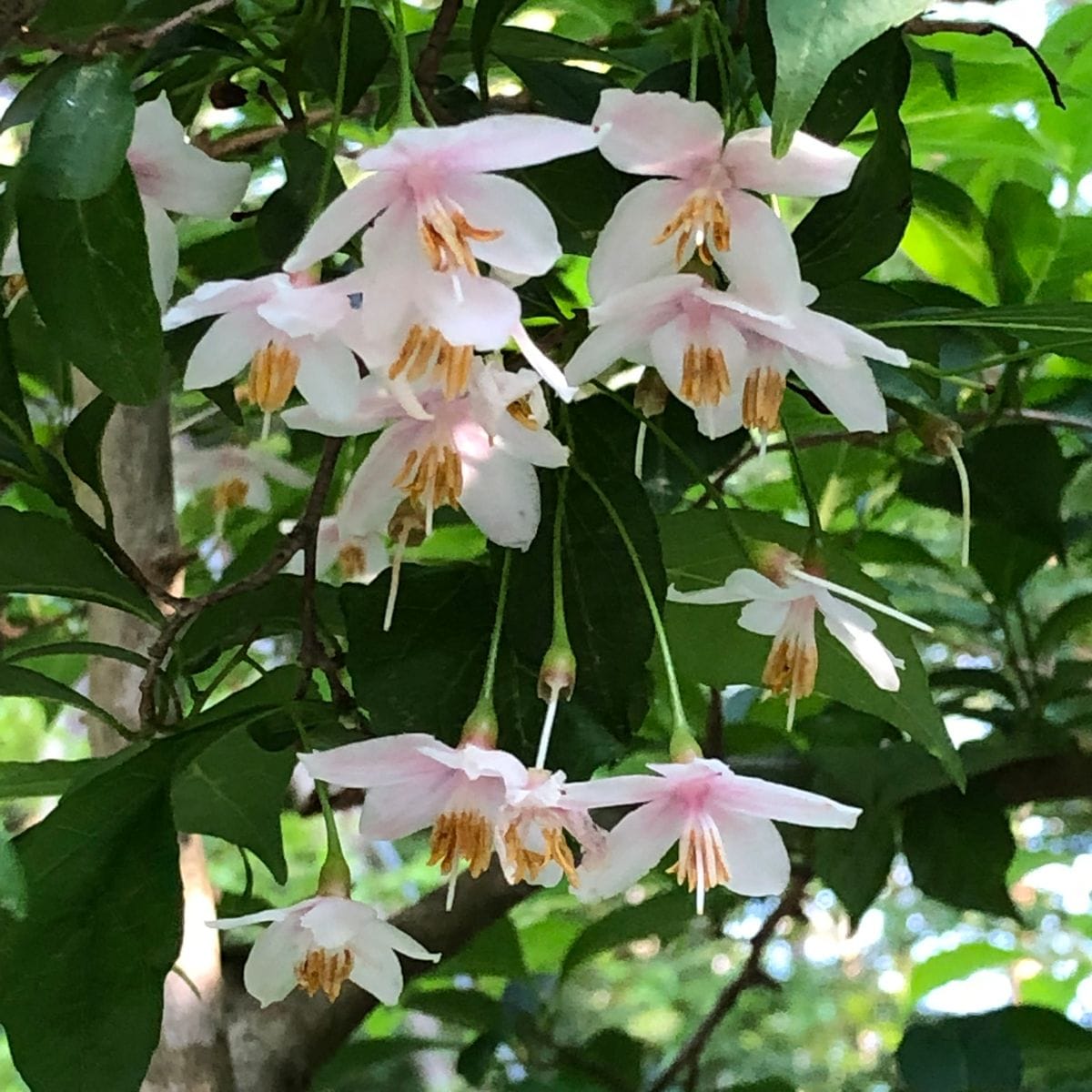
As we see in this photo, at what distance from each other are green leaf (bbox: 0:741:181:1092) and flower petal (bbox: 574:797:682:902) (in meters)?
0.15

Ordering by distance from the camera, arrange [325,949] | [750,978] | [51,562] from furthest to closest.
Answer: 1. [750,978]
2. [51,562]
3. [325,949]

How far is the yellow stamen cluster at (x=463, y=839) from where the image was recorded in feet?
1.36

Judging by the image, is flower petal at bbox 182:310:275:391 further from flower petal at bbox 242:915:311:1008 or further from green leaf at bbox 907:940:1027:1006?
green leaf at bbox 907:940:1027:1006

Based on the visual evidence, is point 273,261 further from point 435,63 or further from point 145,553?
point 145,553

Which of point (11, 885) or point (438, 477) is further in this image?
point (438, 477)

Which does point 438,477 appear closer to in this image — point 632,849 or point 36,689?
point 632,849

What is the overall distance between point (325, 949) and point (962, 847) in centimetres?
51

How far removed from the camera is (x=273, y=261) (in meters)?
0.50

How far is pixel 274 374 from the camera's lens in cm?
40

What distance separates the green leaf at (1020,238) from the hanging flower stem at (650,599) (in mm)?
437

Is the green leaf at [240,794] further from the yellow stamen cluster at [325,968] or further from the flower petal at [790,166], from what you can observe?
the flower petal at [790,166]

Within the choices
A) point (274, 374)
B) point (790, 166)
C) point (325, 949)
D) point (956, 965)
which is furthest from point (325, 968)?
point (956, 965)

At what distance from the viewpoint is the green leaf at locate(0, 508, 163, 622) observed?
1.93 ft

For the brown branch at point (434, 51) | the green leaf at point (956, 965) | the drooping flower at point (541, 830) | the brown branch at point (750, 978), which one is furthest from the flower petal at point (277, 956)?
the green leaf at point (956, 965)
